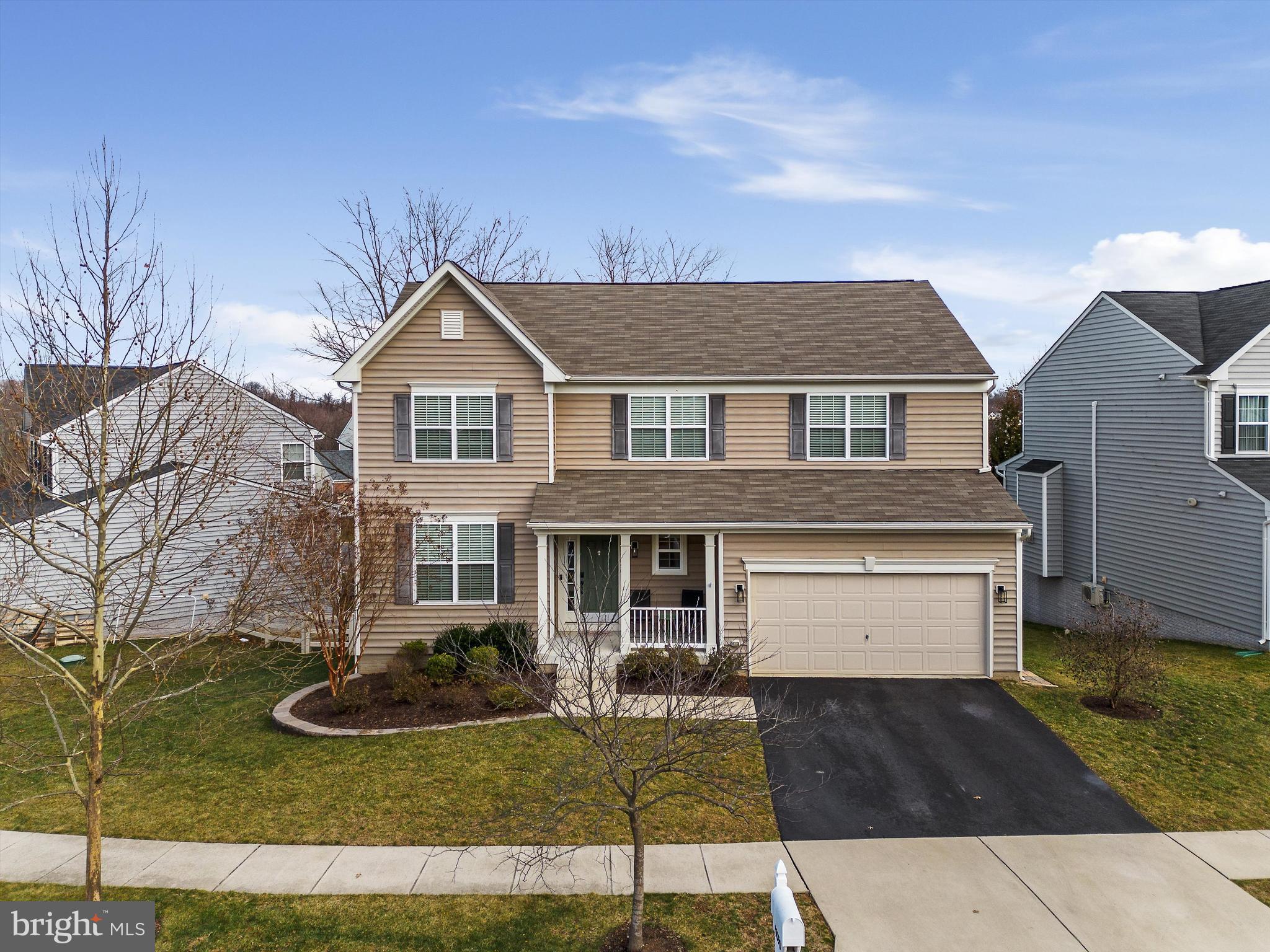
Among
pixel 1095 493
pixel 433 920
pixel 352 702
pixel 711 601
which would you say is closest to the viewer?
pixel 433 920

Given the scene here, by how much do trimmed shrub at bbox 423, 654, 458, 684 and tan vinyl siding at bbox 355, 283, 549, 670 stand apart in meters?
1.53

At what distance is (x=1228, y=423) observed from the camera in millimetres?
17125

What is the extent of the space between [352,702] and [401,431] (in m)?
5.53

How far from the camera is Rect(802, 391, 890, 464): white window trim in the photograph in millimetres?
15664

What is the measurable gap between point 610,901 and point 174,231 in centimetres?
841

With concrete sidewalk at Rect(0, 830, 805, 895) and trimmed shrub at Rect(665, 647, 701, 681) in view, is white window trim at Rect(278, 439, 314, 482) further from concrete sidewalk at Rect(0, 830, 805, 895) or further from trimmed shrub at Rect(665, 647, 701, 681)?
concrete sidewalk at Rect(0, 830, 805, 895)

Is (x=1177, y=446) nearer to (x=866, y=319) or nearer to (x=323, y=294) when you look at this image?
(x=866, y=319)

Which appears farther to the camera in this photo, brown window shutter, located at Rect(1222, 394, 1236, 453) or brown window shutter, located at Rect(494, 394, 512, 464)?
brown window shutter, located at Rect(1222, 394, 1236, 453)

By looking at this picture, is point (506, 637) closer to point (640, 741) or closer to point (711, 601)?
A: point (711, 601)

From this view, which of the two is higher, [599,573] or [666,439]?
[666,439]

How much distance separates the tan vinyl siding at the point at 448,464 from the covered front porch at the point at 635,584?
622mm

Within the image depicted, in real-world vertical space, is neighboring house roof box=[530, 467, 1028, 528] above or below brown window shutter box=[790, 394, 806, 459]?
below

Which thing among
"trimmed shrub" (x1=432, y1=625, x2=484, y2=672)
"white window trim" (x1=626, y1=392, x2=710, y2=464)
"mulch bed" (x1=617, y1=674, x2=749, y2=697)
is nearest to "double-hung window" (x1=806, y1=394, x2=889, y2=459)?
"white window trim" (x1=626, y1=392, x2=710, y2=464)

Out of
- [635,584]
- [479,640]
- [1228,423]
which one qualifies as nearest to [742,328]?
[635,584]
